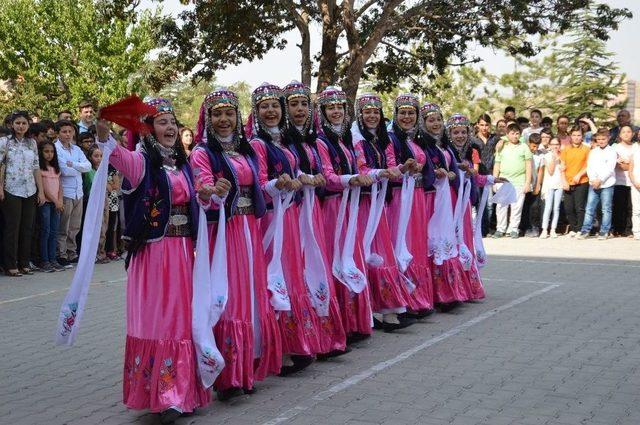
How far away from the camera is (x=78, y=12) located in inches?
1997

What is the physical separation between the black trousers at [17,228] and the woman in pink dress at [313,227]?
659 centimetres

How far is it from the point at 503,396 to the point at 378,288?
257cm

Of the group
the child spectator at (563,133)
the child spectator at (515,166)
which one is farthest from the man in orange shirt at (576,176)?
the child spectator at (515,166)

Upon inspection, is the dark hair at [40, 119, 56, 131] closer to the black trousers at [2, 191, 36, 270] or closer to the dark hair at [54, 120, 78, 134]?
the dark hair at [54, 120, 78, 134]

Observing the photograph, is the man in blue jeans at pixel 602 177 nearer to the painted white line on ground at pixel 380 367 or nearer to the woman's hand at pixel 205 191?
the painted white line on ground at pixel 380 367

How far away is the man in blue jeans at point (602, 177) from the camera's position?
59.3ft

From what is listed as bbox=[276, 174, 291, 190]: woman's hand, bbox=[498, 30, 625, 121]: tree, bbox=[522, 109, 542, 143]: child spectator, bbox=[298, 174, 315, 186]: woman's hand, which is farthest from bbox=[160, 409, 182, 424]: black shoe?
bbox=[498, 30, 625, 121]: tree

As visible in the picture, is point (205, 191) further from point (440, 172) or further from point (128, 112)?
point (440, 172)

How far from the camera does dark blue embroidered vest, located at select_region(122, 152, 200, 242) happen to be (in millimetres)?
6051

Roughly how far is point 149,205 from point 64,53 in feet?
158

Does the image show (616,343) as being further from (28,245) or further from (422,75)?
(422,75)

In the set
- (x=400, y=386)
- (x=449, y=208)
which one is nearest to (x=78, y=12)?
(x=449, y=208)

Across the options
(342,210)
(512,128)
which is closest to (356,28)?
(512,128)

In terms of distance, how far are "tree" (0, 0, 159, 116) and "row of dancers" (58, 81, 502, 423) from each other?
4231 centimetres
